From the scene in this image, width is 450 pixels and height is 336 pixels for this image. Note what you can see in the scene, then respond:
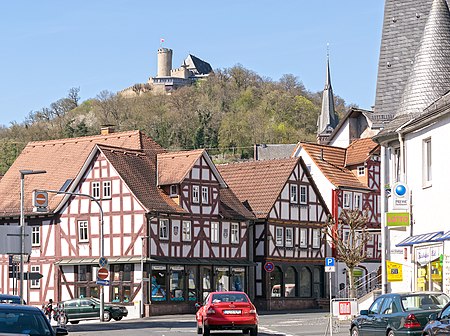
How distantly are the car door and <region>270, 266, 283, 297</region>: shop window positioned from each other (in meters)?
43.1

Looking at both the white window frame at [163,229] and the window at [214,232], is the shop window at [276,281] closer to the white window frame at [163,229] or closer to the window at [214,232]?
the window at [214,232]

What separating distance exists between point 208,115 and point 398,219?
353 ft

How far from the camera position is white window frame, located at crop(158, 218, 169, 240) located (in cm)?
6123

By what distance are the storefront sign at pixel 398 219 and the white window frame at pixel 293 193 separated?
3910 cm

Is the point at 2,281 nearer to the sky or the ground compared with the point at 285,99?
nearer to the ground

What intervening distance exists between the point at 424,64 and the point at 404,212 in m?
5.43

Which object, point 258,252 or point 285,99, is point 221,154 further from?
point 258,252

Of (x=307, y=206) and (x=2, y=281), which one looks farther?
(x=307, y=206)

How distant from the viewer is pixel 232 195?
7006cm

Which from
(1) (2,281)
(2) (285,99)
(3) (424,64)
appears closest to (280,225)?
(1) (2,281)

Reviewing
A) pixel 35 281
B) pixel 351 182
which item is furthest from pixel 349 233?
pixel 35 281

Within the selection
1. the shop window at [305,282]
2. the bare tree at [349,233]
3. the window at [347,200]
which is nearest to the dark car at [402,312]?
the bare tree at [349,233]

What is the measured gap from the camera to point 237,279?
66312mm

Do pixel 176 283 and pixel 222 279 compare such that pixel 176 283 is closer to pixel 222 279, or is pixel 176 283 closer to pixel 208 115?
pixel 222 279
